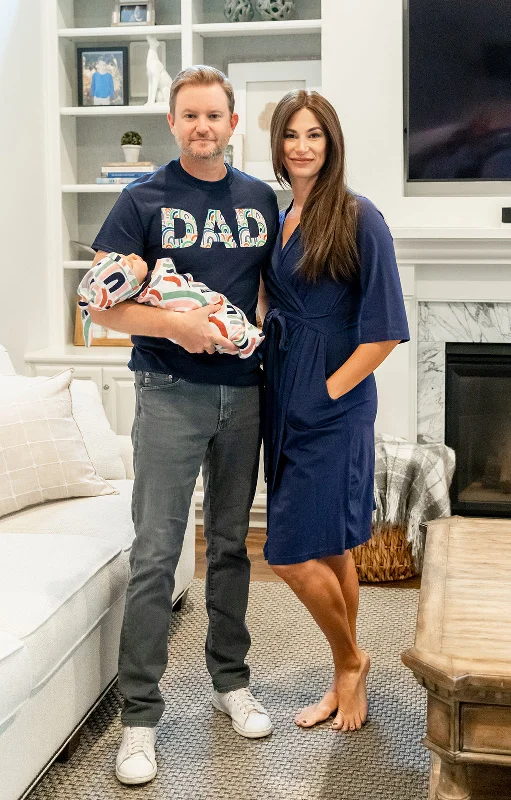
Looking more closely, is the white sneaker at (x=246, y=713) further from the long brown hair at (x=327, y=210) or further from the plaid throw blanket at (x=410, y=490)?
the plaid throw blanket at (x=410, y=490)

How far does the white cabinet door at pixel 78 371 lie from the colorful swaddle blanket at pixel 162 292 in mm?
2070

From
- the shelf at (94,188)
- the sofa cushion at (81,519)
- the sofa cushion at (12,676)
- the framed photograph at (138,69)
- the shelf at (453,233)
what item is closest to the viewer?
the sofa cushion at (12,676)

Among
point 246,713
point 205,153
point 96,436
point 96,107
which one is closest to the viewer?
point 205,153

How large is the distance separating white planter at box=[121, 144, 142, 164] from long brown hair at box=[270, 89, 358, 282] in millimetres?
2253

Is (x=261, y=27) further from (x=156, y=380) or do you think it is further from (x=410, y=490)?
(x=156, y=380)

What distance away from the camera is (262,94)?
4293 mm

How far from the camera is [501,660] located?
5.23 ft

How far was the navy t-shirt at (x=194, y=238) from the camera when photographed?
210 cm

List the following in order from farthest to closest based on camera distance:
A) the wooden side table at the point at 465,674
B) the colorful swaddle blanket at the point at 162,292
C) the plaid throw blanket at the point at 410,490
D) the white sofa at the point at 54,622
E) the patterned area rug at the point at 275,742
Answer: the plaid throw blanket at the point at 410,490, the patterned area rug at the point at 275,742, the colorful swaddle blanket at the point at 162,292, the white sofa at the point at 54,622, the wooden side table at the point at 465,674

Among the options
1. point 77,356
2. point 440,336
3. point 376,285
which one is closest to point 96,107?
point 77,356

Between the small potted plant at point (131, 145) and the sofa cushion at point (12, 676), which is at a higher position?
the small potted plant at point (131, 145)

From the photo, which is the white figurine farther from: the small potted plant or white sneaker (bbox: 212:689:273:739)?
white sneaker (bbox: 212:689:273:739)

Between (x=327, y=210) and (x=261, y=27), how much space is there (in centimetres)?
222

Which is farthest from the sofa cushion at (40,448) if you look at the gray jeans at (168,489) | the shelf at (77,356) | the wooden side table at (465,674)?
the shelf at (77,356)
